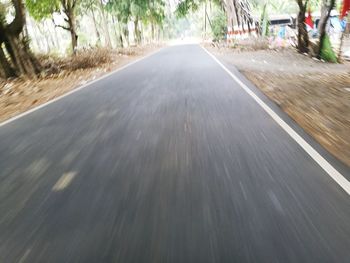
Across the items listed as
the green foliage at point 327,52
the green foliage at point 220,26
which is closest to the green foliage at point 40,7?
the green foliage at point 327,52

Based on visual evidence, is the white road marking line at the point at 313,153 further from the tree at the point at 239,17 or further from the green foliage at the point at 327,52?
the tree at the point at 239,17

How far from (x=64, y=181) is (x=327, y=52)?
52.3 ft

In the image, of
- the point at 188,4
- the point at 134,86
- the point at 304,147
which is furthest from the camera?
the point at 188,4

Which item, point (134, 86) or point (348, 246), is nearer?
point (348, 246)

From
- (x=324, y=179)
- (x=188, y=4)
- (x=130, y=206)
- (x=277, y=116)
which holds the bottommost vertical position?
(x=188, y=4)

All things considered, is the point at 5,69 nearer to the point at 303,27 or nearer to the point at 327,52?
the point at 327,52

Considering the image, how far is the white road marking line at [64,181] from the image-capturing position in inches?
157

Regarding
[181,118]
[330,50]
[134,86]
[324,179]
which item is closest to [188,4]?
[330,50]

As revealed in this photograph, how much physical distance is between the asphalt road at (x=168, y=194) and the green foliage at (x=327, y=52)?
11.8 metres

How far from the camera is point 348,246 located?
2.70 metres

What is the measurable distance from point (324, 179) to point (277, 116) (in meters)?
2.85

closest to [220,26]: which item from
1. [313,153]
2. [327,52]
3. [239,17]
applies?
[239,17]

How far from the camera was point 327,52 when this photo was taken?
17188 mm

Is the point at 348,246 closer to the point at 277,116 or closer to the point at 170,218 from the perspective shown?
the point at 170,218
